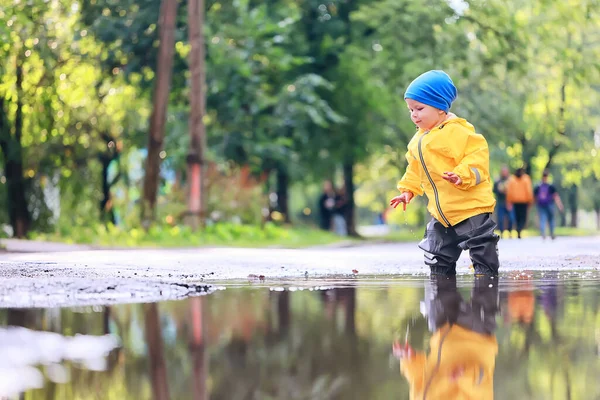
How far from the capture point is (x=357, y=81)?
35.8m

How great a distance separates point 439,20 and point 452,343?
27075mm

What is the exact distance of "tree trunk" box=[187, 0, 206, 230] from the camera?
2597 centimetres

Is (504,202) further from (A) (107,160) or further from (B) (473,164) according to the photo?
(B) (473,164)

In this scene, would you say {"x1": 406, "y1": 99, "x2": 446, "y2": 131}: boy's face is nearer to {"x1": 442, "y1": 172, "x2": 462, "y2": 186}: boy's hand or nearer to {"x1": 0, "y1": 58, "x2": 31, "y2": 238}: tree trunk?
{"x1": 442, "y1": 172, "x2": 462, "y2": 186}: boy's hand

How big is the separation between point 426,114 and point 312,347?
16.0 ft

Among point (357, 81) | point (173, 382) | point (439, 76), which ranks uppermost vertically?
point (357, 81)

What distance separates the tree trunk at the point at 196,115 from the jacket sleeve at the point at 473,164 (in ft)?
52.6

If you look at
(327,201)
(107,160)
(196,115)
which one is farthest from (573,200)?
(196,115)

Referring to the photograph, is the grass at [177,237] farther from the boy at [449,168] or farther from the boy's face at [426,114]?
the boy's face at [426,114]

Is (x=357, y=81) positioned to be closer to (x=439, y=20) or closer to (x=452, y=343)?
(x=439, y=20)

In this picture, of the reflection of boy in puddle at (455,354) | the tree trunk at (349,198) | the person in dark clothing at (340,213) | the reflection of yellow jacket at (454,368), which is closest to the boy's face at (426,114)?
the reflection of boy in puddle at (455,354)

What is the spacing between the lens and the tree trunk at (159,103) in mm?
25766

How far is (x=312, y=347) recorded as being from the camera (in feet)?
18.7

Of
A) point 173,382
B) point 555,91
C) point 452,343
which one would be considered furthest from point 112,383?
point 555,91
